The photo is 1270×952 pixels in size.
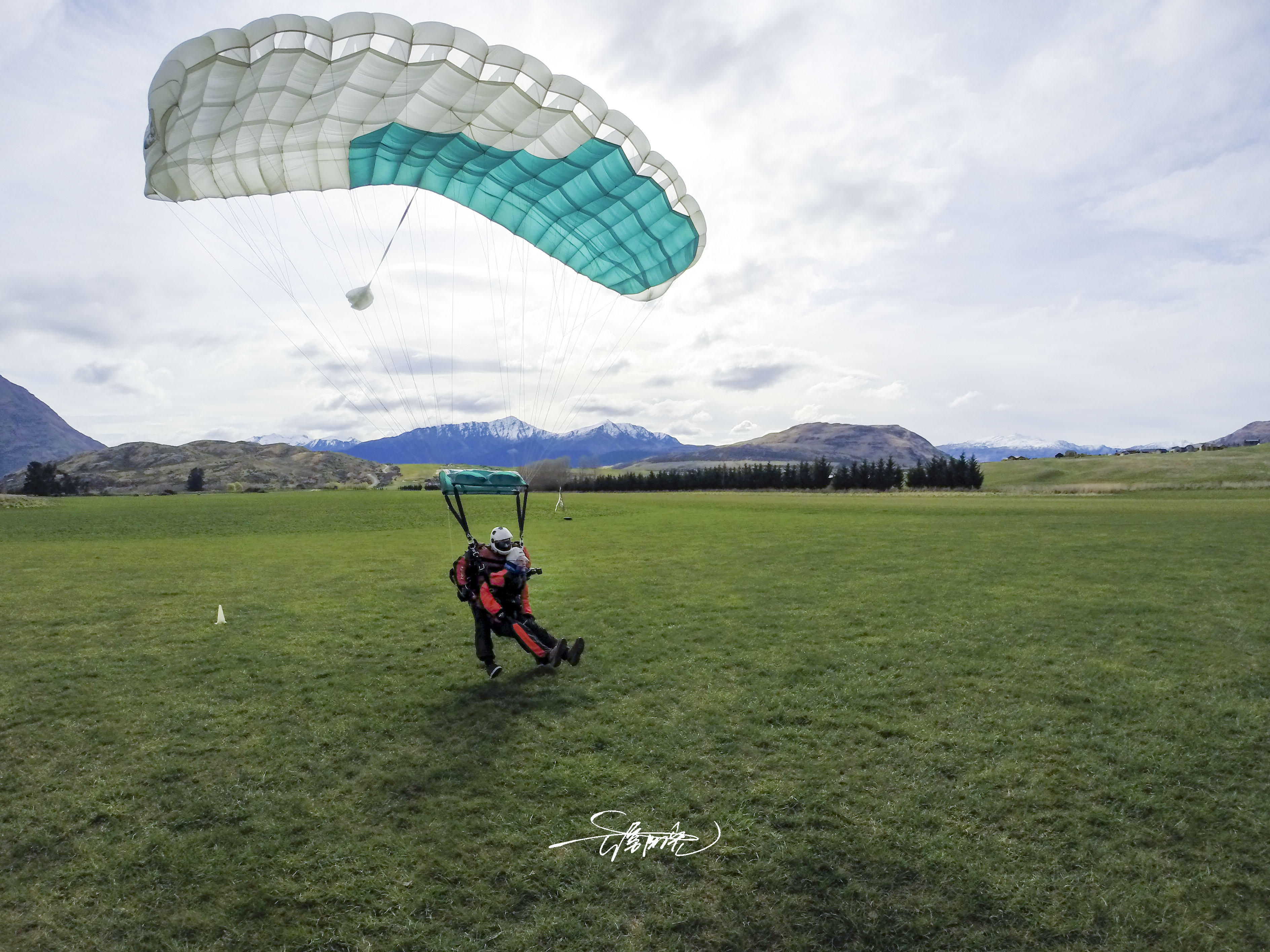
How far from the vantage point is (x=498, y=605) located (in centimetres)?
909

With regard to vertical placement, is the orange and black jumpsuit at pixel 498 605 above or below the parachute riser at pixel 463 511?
below

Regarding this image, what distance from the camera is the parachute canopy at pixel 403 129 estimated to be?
958cm

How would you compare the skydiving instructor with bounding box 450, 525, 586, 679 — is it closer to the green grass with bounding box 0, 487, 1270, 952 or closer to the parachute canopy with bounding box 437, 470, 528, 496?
the green grass with bounding box 0, 487, 1270, 952

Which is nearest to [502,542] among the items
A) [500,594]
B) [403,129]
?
[500,594]

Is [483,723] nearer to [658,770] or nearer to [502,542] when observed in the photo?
[502,542]

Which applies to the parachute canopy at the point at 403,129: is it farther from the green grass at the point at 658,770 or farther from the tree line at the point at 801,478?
the tree line at the point at 801,478

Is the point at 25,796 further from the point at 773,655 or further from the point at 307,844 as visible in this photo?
the point at 773,655

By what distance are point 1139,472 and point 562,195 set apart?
117198 mm

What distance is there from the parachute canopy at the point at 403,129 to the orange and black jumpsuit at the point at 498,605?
7.17 meters

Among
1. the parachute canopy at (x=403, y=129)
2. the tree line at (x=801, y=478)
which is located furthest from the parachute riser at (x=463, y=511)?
the tree line at (x=801, y=478)

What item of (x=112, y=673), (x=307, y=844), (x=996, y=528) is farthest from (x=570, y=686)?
(x=996, y=528)

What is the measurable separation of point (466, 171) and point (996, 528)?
26118 mm

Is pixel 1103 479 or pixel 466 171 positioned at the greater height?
pixel 466 171

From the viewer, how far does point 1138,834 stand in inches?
221
